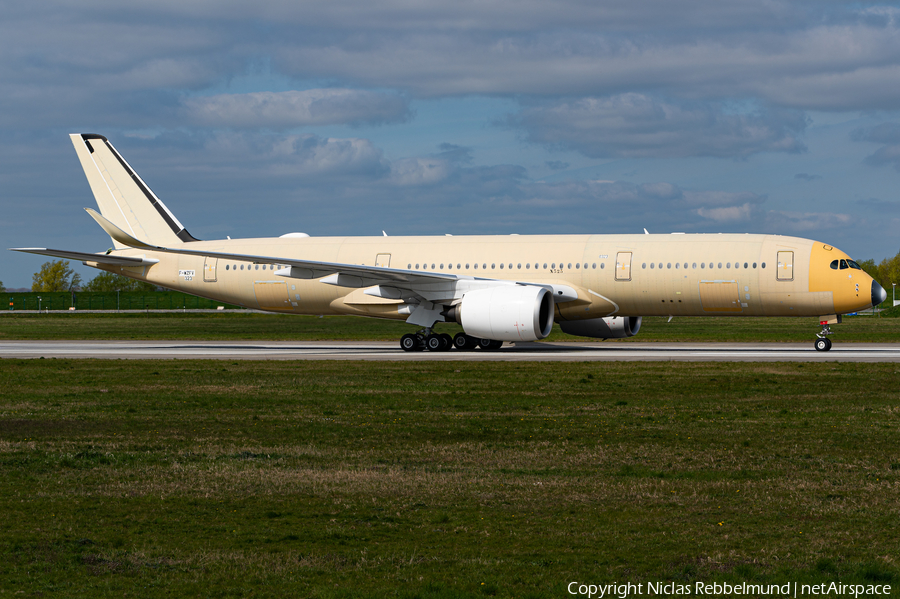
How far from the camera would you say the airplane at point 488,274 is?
96.9 feet

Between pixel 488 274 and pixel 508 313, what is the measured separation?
4453 millimetres

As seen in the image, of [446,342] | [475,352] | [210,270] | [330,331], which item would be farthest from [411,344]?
[330,331]

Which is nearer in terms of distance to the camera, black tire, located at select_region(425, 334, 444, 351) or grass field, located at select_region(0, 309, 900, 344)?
black tire, located at select_region(425, 334, 444, 351)

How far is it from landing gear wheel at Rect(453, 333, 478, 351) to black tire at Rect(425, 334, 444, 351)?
0.93 m

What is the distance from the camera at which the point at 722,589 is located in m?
6.33

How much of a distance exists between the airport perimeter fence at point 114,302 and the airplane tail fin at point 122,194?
58.6m

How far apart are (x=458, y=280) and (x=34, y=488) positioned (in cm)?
2247

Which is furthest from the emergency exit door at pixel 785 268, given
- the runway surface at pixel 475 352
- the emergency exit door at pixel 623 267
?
the emergency exit door at pixel 623 267

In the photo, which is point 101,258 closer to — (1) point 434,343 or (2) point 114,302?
(1) point 434,343

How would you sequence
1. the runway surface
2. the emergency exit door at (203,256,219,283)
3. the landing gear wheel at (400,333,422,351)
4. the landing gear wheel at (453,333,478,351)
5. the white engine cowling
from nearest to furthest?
the runway surface, the white engine cowling, the landing gear wheel at (400,333,422,351), the landing gear wheel at (453,333,478,351), the emergency exit door at (203,256,219,283)

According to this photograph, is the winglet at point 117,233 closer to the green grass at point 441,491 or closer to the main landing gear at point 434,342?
the main landing gear at point 434,342

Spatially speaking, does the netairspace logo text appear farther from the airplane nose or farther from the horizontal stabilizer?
the horizontal stabilizer

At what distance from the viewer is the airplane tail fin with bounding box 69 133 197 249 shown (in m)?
38.4

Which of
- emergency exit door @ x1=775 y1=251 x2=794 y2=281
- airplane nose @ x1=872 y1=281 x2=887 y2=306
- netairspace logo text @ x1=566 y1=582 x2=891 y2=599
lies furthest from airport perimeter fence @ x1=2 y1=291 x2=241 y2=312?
netairspace logo text @ x1=566 y1=582 x2=891 y2=599
